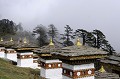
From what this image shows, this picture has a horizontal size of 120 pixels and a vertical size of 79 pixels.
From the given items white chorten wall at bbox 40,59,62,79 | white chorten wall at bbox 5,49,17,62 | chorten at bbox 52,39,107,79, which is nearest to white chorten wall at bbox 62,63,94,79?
chorten at bbox 52,39,107,79

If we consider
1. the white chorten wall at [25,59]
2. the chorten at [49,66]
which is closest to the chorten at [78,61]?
the chorten at [49,66]

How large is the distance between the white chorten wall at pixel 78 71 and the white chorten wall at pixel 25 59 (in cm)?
1354

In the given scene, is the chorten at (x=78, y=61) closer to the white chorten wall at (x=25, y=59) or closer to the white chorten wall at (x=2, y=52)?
the white chorten wall at (x=25, y=59)

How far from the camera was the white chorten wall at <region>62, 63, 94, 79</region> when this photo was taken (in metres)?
16.1

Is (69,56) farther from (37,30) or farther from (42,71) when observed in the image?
(37,30)

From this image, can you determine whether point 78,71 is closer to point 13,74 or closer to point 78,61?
point 78,61

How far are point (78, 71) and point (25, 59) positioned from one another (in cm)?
1459

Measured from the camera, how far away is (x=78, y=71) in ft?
53.1

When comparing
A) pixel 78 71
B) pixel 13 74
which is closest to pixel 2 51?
pixel 13 74

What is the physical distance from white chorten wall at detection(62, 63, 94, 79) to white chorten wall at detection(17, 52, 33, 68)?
44.4 feet

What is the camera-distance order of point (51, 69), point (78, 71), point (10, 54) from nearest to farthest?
point (78, 71), point (51, 69), point (10, 54)

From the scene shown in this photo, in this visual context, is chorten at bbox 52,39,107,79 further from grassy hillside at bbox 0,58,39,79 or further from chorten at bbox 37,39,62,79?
chorten at bbox 37,39,62,79

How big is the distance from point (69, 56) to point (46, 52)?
24.0 feet

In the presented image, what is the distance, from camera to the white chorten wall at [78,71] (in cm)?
1609
